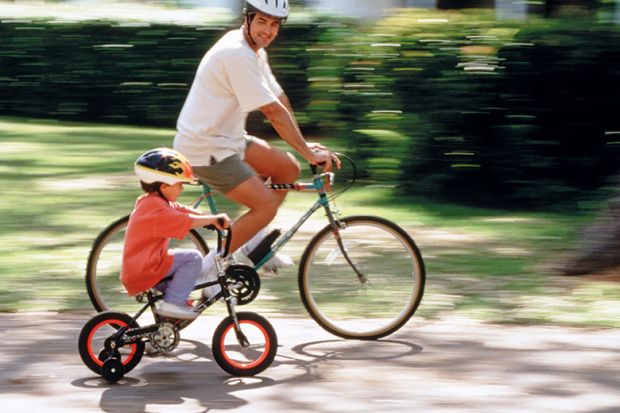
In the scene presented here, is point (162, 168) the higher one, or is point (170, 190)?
point (162, 168)

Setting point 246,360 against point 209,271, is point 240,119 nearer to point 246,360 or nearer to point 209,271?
point 209,271

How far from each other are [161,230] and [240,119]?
106cm

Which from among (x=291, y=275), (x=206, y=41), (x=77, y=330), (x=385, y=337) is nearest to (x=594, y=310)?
(x=385, y=337)

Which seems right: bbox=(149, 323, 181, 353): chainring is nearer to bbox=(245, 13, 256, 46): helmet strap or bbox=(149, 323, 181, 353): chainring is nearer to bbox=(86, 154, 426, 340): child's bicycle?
bbox=(86, 154, 426, 340): child's bicycle

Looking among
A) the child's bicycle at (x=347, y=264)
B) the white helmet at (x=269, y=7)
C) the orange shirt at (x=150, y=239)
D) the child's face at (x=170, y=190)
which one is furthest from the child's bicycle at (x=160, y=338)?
the white helmet at (x=269, y=7)

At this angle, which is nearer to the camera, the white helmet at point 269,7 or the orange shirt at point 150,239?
the orange shirt at point 150,239

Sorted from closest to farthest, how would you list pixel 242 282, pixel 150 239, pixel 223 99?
1. pixel 150 239
2. pixel 242 282
3. pixel 223 99

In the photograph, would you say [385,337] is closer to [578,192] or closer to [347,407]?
[347,407]

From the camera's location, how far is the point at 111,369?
20.2 ft

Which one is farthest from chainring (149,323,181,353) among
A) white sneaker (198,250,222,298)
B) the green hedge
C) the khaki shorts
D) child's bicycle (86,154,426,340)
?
Result: the green hedge

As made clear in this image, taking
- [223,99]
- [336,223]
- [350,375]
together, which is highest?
[223,99]

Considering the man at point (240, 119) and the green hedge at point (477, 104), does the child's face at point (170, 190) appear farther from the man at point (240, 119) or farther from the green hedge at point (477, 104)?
the green hedge at point (477, 104)

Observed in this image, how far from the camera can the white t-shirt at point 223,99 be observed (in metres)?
6.68

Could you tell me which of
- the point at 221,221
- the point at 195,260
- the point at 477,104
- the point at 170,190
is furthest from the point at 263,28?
the point at 477,104
